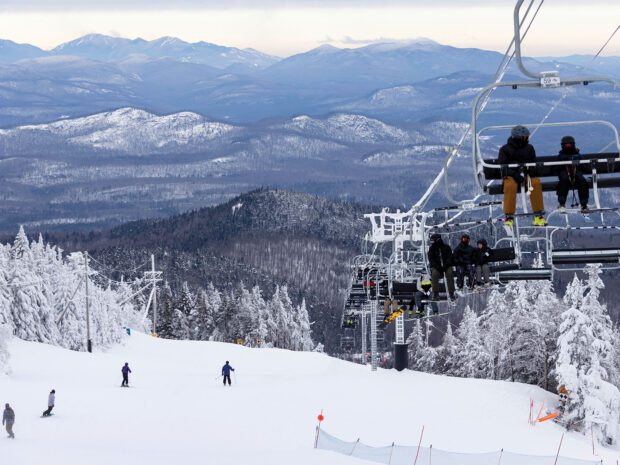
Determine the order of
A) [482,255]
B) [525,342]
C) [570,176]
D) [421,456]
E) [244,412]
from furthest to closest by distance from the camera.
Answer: [525,342] < [244,412] < [421,456] < [482,255] < [570,176]

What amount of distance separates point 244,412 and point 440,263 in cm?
1540

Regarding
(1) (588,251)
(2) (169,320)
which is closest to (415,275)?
(1) (588,251)

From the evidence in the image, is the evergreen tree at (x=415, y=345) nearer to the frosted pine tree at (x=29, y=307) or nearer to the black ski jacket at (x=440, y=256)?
the frosted pine tree at (x=29, y=307)

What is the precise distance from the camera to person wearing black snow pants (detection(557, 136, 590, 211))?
51.1ft

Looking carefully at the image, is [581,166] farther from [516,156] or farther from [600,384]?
[600,384]

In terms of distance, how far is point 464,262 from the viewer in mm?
20094

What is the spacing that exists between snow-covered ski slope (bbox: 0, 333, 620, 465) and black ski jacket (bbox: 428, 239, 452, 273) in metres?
6.84

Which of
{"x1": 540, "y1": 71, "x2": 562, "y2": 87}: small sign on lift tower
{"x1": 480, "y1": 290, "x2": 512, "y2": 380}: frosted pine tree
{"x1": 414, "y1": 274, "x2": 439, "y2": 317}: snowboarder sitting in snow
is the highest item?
{"x1": 540, "y1": 71, "x2": 562, "y2": 87}: small sign on lift tower

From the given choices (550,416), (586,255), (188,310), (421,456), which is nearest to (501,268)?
(586,255)

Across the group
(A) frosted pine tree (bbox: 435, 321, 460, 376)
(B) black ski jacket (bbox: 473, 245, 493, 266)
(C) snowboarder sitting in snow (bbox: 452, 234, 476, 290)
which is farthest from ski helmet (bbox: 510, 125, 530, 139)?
(A) frosted pine tree (bbox: 435, 321, 460, 376)

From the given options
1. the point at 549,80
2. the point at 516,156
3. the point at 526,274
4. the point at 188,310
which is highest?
the point at 549,80

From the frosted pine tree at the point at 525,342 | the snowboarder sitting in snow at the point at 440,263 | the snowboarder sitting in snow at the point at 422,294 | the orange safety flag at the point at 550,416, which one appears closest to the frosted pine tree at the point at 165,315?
the frosted pine tree at the point at 525,342

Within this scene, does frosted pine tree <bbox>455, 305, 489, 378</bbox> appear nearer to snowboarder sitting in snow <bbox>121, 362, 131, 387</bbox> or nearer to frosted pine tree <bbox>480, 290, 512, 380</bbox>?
frosted pine tree <bbox>480, 290, 512, 380</bbox>

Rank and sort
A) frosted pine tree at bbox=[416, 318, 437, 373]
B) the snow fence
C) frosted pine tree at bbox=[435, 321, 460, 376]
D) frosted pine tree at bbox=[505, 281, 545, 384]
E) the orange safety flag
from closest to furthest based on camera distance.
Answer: the snow fence → the orange safety flag → frosted pine tree at bbox=[505, 281, 545, 384] → frosted pine tree at bbox=[435, 321, 460, 376] → frosted pine tree at bbox=[416, 318, 437, 373]
